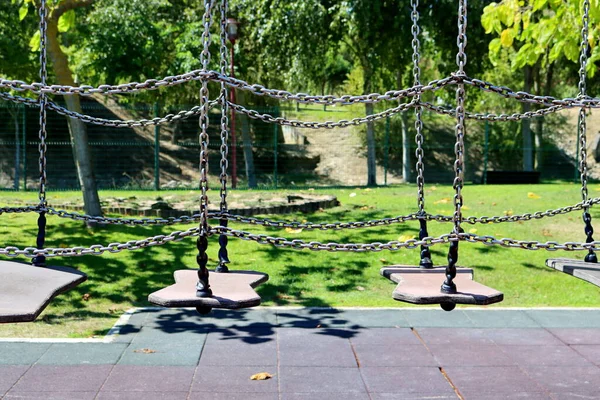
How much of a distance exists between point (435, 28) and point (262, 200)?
882 cm

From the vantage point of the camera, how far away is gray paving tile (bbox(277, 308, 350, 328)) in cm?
648

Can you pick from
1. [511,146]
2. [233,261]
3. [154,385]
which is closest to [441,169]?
[511,146]

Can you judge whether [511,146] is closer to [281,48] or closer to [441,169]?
[441,169]

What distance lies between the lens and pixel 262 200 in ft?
40.0

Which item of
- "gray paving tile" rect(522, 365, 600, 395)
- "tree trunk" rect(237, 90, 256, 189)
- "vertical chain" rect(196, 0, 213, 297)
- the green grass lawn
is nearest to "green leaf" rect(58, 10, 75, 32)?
the green grass lawn

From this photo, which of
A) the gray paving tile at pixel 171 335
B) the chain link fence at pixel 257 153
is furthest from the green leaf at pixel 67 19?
the chain link fence at pixel 257 153

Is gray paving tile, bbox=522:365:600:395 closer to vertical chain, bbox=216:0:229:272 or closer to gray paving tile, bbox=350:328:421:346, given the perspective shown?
gray paving tile, bbox=350:328:421:346

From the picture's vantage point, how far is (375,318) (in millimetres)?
6770

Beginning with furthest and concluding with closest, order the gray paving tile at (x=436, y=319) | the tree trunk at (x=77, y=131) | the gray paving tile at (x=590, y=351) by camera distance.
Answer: the tree trunk at (x=77, y=131)
the gray paving tile at (x=436, y=319)
the gray paving tile at (x=590, y=351)

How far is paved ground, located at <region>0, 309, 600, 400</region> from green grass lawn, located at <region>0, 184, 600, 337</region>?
1.60 feet

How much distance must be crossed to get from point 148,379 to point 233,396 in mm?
700

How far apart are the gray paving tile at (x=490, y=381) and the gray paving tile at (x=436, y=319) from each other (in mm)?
1281

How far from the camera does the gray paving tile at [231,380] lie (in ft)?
15.7

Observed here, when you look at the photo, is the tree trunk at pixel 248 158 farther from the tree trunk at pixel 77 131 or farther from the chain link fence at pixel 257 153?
the tree trunk at pixel 77 131
